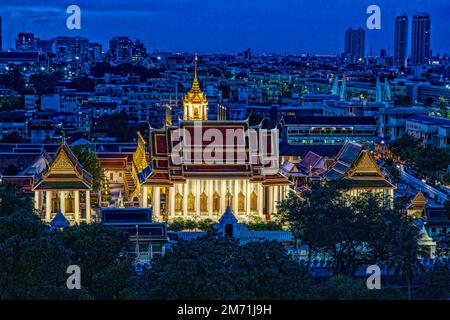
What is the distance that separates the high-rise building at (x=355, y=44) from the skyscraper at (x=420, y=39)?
5.43 meters

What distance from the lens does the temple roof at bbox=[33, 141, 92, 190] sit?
889 inches

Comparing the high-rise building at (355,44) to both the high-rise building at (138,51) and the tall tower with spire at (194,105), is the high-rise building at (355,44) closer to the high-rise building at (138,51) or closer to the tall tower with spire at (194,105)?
the high-rise building at (138,51)

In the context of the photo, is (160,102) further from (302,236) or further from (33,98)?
(302,236)

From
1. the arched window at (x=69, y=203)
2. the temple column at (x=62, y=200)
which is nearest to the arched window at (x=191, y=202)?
the arched window at (x=69, y=203)

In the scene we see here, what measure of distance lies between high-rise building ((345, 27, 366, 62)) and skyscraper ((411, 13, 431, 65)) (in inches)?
214

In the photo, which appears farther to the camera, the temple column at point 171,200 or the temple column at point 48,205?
the temple column at point 171,200

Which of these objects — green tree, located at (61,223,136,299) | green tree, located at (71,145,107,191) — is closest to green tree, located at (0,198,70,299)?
green tree, located at (61,223,136,299)

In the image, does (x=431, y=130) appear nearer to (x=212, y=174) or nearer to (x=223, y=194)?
(x=223, y=194)

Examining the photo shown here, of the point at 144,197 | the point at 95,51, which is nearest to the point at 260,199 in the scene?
the point at 144,197

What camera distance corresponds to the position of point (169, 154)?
2320 centimetres

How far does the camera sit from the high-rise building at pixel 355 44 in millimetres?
108688

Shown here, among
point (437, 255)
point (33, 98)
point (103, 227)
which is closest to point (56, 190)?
point (103, 227)

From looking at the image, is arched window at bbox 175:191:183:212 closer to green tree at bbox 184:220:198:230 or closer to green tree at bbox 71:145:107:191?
green tree at bbox 184:220:198:230

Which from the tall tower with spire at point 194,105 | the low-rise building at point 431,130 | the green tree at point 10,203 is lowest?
the green tree at point 10,203
